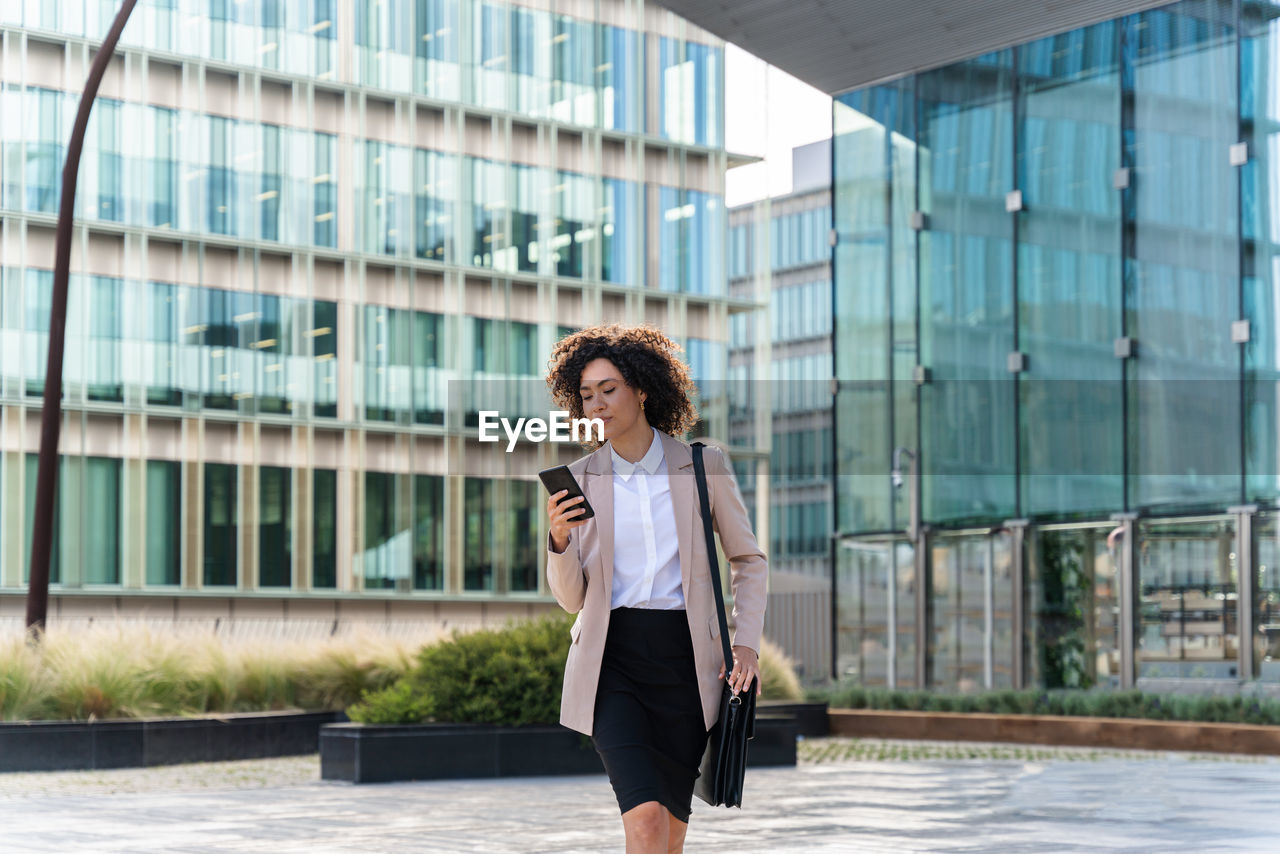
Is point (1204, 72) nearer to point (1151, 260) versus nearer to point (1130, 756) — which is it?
point (1151, 260)

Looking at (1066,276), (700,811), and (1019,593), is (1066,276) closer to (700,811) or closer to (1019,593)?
(1019,593)

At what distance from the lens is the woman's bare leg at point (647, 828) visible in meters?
4.44

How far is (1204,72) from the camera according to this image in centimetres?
2308

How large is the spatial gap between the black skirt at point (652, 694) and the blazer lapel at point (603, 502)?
12cm

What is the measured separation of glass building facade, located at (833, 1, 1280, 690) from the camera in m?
22.5

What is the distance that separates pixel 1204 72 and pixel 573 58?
51.9ft

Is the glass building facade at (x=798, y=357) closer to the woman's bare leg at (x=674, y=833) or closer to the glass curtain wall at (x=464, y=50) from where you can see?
the glass curtain wall at (x=464, y=50)

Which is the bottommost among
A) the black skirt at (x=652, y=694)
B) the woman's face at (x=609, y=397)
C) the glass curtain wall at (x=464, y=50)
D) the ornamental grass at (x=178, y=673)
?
the ornamental grass at (x=178, y=673)

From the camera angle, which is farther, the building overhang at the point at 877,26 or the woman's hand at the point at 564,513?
the building overhang at the point at 877,26

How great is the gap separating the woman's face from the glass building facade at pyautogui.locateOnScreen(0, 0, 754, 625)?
2608 centimetres

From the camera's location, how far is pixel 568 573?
4531mm

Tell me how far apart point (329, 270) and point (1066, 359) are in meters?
14.5

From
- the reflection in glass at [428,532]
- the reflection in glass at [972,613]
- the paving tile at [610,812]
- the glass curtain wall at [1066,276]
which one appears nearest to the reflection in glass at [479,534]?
the reflection in glass at [428,532]

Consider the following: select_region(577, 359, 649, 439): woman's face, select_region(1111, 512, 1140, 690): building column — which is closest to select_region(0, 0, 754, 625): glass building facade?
select_region(1111, 512, 1140, 690): building column
